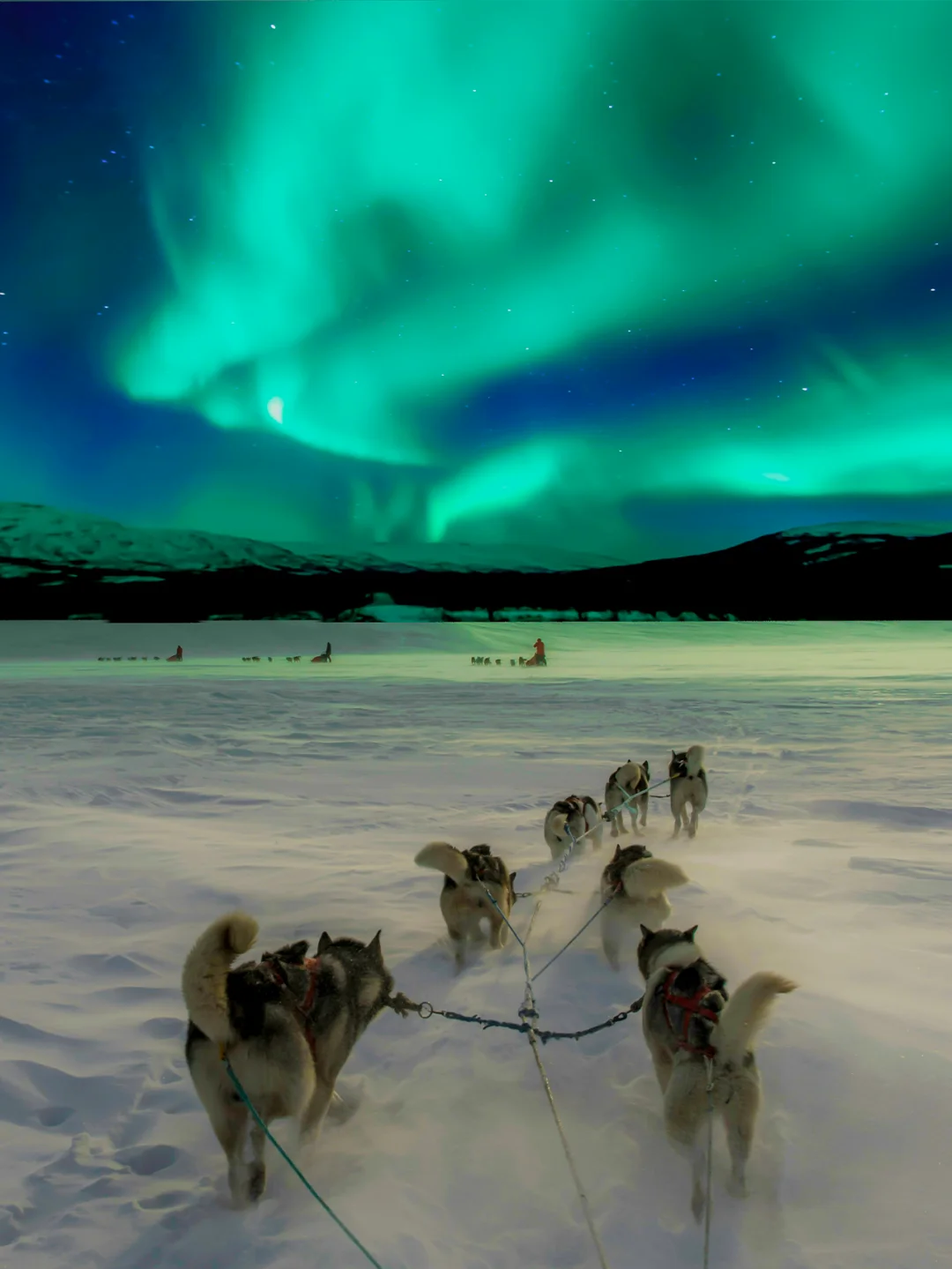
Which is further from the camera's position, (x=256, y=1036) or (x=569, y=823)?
(x=569, y=823)

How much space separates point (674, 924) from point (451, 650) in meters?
37.4

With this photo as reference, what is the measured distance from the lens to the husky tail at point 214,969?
205 cm

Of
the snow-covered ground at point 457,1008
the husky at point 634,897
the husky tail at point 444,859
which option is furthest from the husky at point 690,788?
the husky tail at point 444,859

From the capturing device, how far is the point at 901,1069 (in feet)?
9.81

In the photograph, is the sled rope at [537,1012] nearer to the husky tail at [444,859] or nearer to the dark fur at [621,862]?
the husky tail at [444,859]

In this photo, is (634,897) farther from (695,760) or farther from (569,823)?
(695,760)

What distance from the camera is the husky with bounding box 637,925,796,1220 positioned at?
2.08 metres

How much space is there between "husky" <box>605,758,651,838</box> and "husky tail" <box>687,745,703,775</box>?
48 cm

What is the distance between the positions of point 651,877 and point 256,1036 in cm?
213

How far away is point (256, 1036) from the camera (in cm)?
222

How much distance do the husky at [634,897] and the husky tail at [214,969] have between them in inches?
88.1

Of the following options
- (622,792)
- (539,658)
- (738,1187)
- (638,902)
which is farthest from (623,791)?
(539,658)

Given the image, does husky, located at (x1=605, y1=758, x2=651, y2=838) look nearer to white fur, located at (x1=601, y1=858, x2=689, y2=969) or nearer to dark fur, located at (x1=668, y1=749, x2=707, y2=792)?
dark fur, located at (x1=668, y1=749, x2=707, y2=792)

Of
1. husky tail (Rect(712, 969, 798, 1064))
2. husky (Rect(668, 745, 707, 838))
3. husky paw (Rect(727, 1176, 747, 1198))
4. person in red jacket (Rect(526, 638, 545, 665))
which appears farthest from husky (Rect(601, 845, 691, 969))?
person in red jacket (Rect(526, 638, 545, 665))
